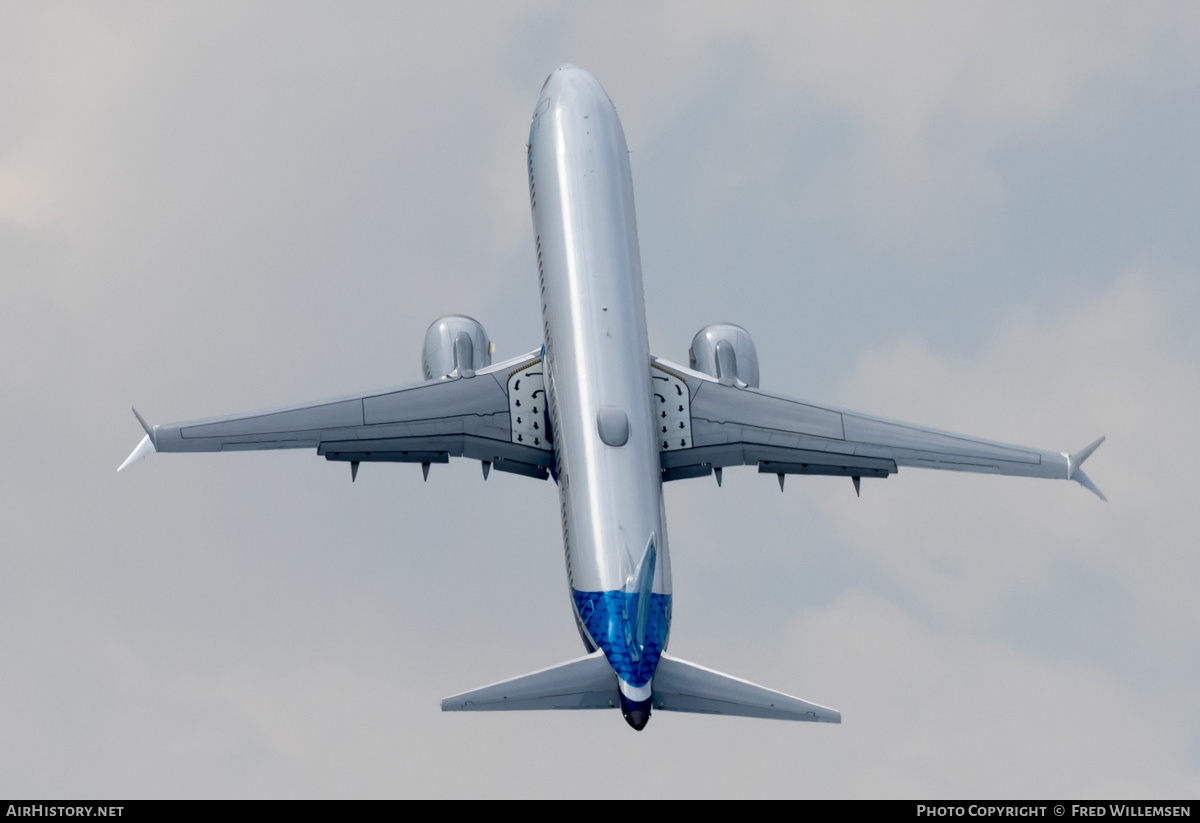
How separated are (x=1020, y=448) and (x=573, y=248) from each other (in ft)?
36.4

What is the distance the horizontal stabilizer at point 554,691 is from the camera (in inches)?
1444

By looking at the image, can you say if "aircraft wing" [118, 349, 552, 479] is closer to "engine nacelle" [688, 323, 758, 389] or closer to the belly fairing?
"engine nacelle" [688, 323, 758, 389]

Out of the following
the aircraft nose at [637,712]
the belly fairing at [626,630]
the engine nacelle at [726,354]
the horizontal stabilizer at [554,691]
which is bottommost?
the aircraft nose at [637,712]

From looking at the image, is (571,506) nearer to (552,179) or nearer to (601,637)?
(601,637)

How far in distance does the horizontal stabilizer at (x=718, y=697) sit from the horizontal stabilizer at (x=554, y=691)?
986 millimetres


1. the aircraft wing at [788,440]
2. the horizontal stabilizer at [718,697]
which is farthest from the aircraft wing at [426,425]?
the horizontal stabilizer at [718,697]

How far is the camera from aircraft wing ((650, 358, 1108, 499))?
44188mm

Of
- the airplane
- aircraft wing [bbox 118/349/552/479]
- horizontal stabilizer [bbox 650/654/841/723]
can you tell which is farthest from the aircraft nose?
aircraft wing [bbox 118/349/552/479]

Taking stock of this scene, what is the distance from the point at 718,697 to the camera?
37.4 m

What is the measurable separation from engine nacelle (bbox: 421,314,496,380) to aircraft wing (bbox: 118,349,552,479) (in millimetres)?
651

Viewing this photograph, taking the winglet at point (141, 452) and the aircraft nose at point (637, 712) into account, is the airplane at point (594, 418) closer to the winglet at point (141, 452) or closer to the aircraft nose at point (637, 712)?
the winglet at point (141, 452)

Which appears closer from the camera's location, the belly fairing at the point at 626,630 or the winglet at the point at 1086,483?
the belly fairing at the point at 626,630

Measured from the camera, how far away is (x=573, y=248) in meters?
45.2

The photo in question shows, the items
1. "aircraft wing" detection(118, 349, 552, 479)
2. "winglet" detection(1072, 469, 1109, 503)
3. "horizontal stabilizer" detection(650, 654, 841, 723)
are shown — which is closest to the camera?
"horizontal stabilizer" detection(650, 654, 841, 723)
